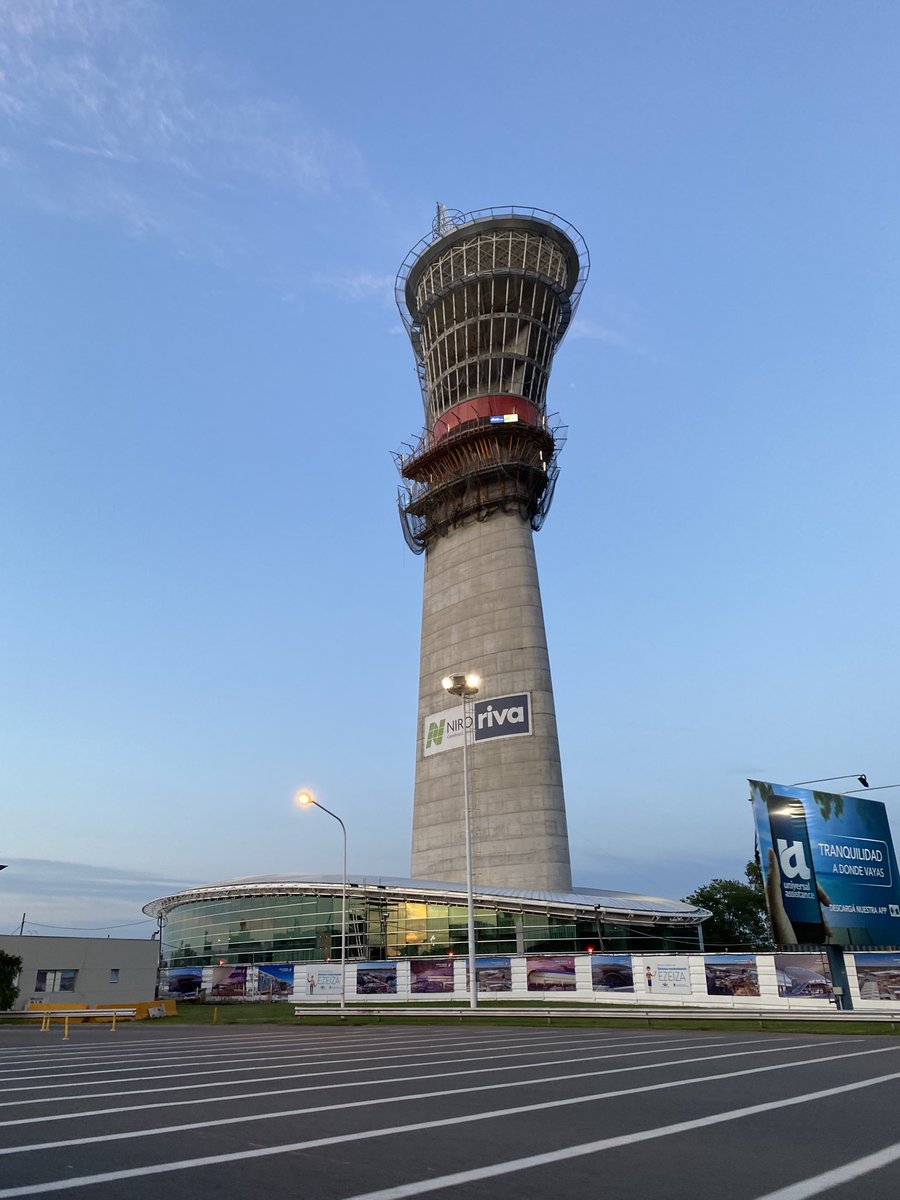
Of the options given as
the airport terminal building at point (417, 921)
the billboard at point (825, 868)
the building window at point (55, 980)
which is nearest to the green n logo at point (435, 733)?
the airport terminal building at point (417, 921)

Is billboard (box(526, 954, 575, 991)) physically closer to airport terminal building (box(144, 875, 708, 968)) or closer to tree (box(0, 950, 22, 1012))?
airport terminal building (box(144, 875, 708, 968))

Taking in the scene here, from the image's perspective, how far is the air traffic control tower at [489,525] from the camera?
58.9 m

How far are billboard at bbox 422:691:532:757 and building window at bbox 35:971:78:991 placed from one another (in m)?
29.4

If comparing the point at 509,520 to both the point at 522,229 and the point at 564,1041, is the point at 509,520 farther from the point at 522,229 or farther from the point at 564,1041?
the point at 564,1041

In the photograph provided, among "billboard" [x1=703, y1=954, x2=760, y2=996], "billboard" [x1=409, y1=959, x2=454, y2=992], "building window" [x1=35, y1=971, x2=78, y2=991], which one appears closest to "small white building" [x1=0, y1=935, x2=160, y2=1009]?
"building window" [x1=35, y1=971, x2=78, y2=991]

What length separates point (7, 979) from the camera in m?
46.4

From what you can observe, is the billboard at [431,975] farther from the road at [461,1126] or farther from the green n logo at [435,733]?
the road at [461,1126]

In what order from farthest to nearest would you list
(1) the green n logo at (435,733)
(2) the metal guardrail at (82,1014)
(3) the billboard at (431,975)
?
(1) the green n logo at (435,733) → (3) the billboard at (431,975) → (2) the metal guardrail at (82,1014)

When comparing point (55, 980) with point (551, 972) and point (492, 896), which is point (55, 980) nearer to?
point (492, 896)

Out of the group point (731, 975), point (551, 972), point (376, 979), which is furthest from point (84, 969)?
point (731, 975)

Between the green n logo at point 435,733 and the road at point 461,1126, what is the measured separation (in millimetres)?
48588

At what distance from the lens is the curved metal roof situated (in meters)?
51.0

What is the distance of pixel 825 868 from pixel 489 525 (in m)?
40.0

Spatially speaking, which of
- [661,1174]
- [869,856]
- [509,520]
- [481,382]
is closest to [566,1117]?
[661,1174]
